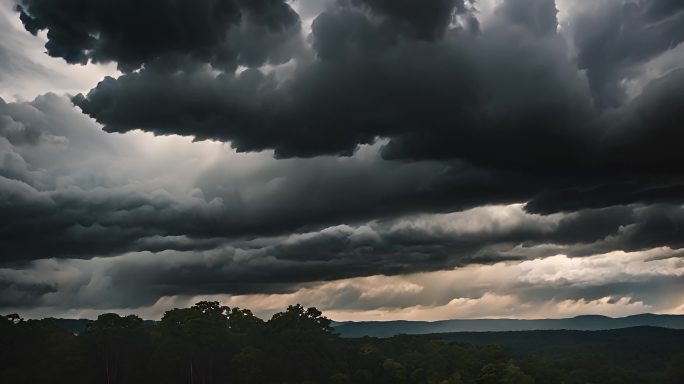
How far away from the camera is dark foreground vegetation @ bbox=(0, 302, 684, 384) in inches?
4872

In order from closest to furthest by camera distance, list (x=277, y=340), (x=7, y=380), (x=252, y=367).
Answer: (x=7, y=380), (x=252, y=367), (x=277, y=340)

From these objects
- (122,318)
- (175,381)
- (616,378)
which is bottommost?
(616,378)

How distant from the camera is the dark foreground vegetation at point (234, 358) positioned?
406 feet

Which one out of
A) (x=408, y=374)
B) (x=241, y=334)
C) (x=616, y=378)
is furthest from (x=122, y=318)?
(x=616, y=378)

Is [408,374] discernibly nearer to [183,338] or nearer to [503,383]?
[503,383]

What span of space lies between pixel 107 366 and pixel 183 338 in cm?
1752

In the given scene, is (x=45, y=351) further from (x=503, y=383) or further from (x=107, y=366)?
(x=503, y=383)

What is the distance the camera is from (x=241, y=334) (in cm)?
15088

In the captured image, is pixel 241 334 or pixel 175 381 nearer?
pixel 175 381

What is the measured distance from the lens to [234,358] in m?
136

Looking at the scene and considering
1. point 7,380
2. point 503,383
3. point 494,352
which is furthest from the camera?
point 494,352

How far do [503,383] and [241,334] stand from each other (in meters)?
61.6

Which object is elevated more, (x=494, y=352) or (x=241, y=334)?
(x=241, y=334)

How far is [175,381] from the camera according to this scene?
422ft
